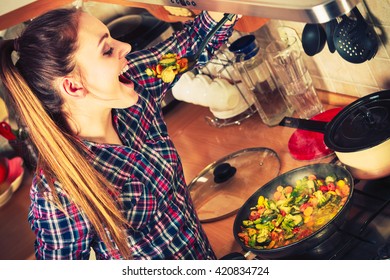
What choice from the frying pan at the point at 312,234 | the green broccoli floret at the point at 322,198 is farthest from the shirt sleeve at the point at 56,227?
the green broccoli floret at the point at 322,198

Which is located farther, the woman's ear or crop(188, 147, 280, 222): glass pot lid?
crop(188, 147, 280, 222): glass pot lid

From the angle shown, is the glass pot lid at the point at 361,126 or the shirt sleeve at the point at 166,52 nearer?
the glass pot lid at the point at 361,126

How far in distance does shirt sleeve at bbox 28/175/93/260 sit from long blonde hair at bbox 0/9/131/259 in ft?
0.05

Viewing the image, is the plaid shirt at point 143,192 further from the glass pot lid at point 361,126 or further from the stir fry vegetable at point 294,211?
the glass pot lid at point 361,126

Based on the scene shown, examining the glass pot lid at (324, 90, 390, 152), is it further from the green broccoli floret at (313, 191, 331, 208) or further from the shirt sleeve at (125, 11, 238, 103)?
the shirt sleeve at (125, 11, 238, 103)

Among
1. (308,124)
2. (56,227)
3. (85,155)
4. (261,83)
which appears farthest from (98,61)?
(261,83)

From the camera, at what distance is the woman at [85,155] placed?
1147 millimetres

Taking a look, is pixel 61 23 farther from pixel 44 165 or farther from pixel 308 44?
pixel 308 44

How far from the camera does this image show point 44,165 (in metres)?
1.18

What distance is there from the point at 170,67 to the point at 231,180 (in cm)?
34

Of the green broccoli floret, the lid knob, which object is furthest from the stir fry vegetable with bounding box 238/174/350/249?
the lid knob

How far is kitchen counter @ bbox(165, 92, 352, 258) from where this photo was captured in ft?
Answer: 4.68

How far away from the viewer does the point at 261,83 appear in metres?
1.59
